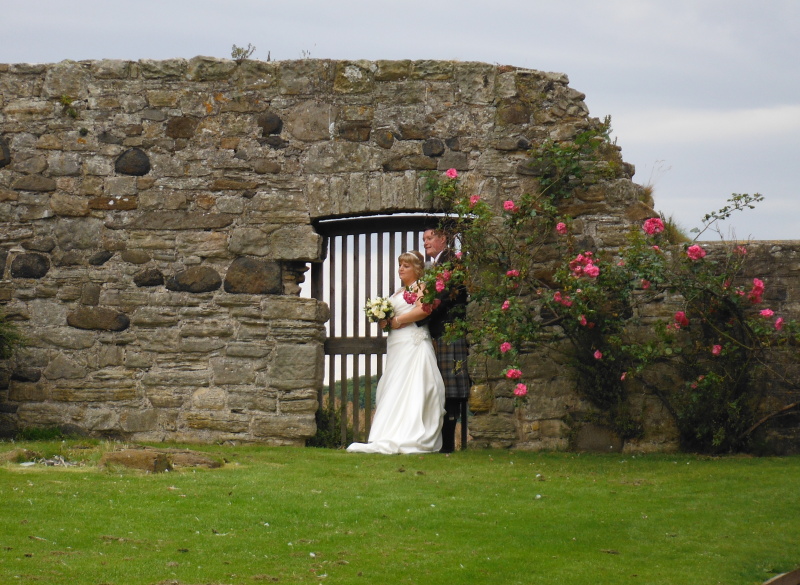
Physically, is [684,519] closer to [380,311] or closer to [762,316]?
[762,316]

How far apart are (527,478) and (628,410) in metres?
1.91

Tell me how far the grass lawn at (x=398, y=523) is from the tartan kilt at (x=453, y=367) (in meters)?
1.45

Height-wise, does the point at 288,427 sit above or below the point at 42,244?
below

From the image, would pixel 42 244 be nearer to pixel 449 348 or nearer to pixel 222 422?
pixel 222 422

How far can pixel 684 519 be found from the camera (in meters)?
5.77

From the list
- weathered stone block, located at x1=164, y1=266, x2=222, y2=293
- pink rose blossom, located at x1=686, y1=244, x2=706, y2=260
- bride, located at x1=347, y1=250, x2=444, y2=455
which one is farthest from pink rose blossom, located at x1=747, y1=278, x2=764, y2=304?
weathered stone block, located at x1=164, y1=266, x2=222, y2=293

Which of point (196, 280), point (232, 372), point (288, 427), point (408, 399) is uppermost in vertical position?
point (196, 280)

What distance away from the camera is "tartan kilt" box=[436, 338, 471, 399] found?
905cm

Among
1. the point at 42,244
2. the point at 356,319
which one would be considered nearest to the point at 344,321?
the point at 356,319

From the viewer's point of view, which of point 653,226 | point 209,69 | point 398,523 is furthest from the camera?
point 209,69

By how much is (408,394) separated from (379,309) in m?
0.82

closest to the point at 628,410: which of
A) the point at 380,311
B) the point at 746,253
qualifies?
the point at 746,253

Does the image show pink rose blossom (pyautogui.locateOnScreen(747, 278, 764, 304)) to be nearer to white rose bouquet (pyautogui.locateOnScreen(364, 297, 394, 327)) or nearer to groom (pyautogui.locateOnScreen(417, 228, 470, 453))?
groom (pyautogui.locateOnScreen(417, 228, 470, 453))

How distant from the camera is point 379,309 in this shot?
8891 millimetres
